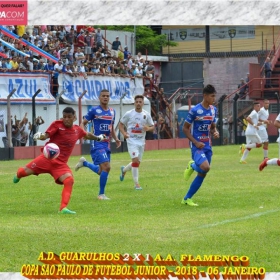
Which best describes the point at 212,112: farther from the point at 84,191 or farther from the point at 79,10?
the point at 79,10

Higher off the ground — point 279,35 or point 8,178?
point 279,35

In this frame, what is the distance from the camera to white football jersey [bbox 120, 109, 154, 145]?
1781cm

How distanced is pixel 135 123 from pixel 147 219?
20.7ft

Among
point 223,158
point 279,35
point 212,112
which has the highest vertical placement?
point 279,35

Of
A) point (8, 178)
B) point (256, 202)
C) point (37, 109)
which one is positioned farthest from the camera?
point (37, 109)

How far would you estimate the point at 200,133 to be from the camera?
46.3ft

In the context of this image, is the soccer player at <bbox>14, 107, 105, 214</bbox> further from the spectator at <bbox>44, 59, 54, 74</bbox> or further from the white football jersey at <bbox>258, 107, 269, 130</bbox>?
the spectator at <bbox>44, 59, 54, 74</bbox>

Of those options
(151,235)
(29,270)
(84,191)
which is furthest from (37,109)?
(29,270)

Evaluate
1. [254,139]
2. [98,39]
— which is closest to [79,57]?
[98,39]

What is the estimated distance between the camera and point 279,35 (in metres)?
53.5

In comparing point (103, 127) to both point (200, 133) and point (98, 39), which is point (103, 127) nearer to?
point (200, 133)

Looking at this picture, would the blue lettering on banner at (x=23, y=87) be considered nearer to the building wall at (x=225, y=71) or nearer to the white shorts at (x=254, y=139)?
the white shorts at (x=254, y=139)

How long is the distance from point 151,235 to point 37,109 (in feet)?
74.8

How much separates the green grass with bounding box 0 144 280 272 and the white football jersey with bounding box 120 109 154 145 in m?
1.04
